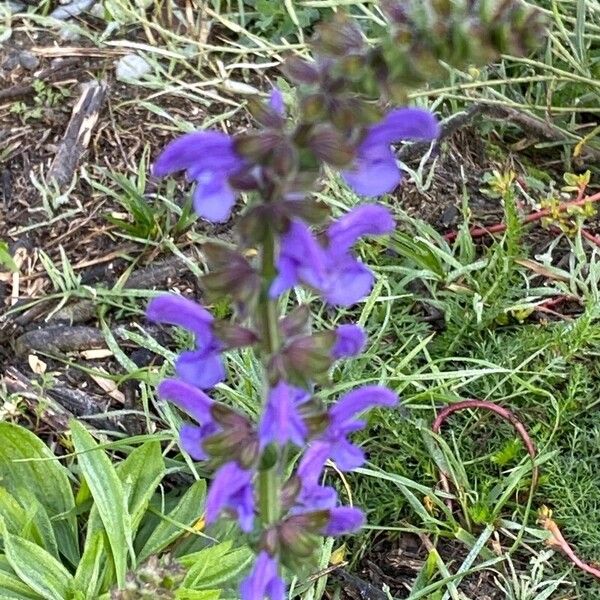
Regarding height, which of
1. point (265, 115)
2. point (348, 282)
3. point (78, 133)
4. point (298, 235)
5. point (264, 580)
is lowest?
point (78, 133)

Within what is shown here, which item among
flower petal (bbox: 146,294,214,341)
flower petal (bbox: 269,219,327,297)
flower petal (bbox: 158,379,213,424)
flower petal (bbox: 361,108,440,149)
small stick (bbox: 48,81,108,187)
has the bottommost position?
small stick (bbox: 48,81,108,187)

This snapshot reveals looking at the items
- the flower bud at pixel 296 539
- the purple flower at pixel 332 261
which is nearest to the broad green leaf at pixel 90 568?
the flower bud at pixel 296 539

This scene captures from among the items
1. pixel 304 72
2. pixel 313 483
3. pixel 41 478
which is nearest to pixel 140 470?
pixel 41 478

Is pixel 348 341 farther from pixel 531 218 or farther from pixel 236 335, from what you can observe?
pixel 531 218

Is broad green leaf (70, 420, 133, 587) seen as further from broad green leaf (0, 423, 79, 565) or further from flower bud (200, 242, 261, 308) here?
flower bud (200, 242, 261, 308)

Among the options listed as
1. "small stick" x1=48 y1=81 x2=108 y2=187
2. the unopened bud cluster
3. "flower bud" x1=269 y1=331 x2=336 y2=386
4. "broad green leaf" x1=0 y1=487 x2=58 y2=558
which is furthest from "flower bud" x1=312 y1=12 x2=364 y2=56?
"small stick" x1=48 y1=81 x2=108 y2=187

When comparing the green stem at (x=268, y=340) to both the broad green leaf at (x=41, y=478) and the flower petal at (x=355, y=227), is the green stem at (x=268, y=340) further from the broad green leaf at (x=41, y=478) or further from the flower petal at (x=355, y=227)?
the broad green leaf at (x=41, y=478)

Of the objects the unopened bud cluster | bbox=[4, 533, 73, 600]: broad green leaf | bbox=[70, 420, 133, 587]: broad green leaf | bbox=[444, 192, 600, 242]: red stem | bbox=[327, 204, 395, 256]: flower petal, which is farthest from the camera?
bbox=[444, 192, 600, 242]: red stem

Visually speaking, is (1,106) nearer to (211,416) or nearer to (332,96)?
(211,416)
